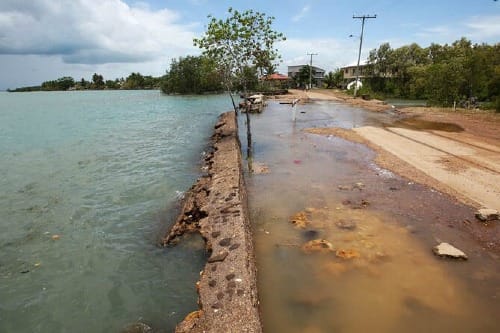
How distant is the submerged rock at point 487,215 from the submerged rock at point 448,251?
69.7 inches

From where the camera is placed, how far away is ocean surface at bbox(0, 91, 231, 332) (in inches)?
217

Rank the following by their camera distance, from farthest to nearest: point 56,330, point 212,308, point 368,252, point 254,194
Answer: point 254,194, point 368,252, point 56,330, point 212,308

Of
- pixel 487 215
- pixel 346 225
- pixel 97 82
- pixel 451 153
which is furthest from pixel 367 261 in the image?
pixel 97 82

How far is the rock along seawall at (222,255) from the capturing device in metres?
4.32

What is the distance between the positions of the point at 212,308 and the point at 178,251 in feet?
9.17

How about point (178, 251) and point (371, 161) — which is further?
point (371, 161)

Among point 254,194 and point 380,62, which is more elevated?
point 380,62

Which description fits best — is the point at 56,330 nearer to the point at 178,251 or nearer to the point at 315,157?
the point at 178,251

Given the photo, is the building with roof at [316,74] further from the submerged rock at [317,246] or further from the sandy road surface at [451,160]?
the submerged rock at [317,246]

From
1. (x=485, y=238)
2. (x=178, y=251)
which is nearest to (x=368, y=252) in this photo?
(x=485, y=238)

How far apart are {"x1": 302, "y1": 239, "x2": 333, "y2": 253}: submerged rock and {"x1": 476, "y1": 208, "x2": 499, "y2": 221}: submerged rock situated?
3.83 meters

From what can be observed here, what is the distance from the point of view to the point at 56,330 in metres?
5.16

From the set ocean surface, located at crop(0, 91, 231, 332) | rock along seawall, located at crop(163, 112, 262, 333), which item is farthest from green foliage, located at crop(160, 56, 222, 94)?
rock along seawall, located at crop(163, 112, 262, 333)

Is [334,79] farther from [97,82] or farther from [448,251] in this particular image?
[97,82]
